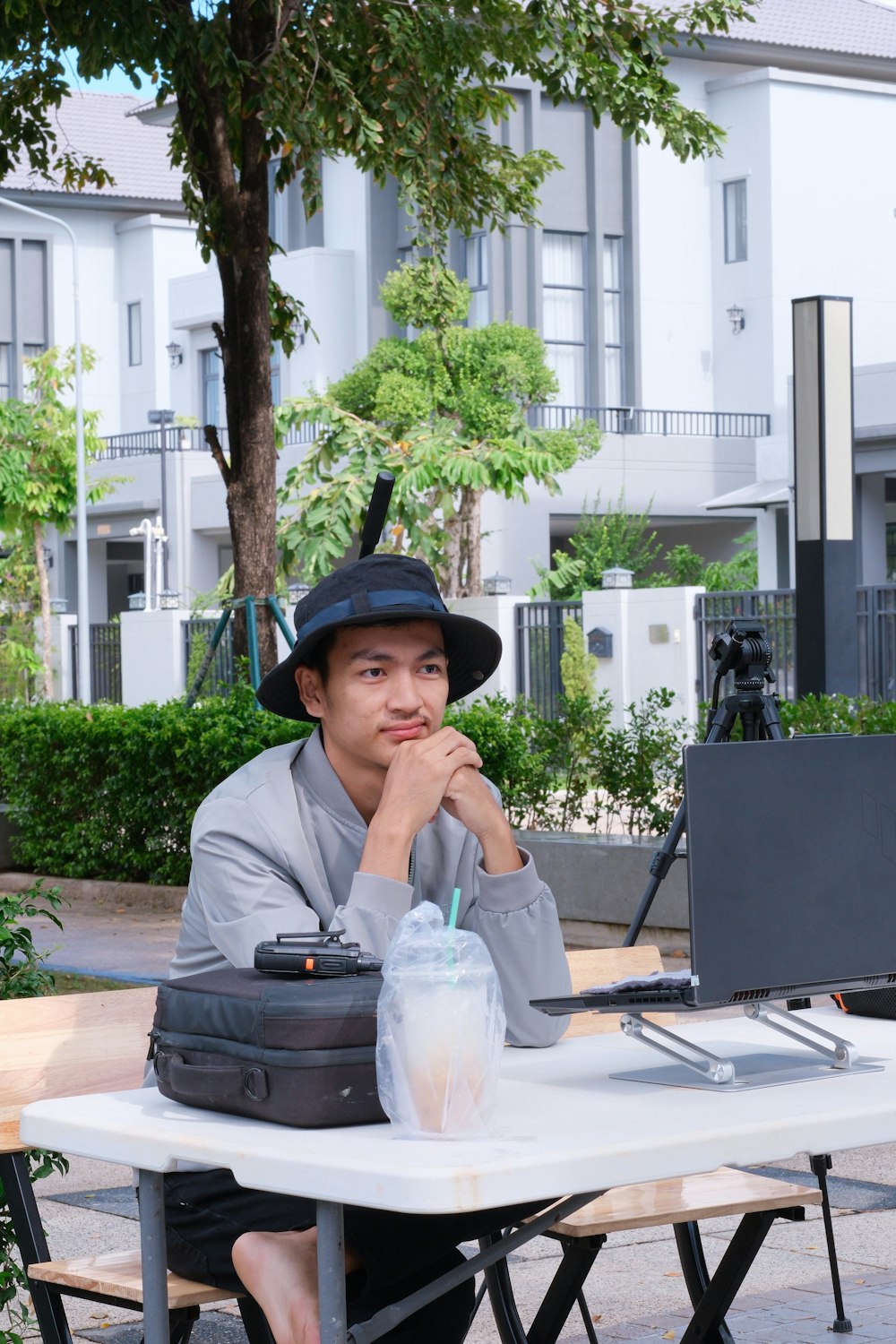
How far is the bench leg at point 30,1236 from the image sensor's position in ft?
10.3

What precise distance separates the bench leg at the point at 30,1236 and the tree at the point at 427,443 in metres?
Result: 20.2

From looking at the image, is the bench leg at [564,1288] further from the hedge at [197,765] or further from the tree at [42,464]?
the tree at [42,464]

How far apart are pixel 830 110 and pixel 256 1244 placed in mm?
39717

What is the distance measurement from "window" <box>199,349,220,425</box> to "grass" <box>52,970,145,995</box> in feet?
115

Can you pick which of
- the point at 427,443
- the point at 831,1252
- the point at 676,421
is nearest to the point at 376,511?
the point at 831,1252

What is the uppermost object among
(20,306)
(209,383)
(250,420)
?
(20,306)

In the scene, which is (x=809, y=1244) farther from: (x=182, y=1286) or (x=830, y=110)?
(x=830, y=110)

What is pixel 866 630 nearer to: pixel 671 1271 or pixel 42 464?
pixel 42 464

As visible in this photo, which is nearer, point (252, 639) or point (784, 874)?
point (784, 874)

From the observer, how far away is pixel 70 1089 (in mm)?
3426

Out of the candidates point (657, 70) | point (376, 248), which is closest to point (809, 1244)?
point (657, 70)

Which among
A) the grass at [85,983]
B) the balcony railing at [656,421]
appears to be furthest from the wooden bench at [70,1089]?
the balcony railing at [656,421]

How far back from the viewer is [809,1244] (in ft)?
16.9

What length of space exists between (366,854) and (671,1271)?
2348mm
